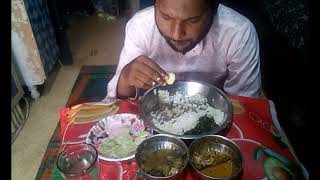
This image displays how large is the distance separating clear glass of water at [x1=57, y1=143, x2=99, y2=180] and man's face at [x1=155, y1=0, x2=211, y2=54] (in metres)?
0.76

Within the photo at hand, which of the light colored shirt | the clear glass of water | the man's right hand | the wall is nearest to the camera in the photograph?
the clear glass of water

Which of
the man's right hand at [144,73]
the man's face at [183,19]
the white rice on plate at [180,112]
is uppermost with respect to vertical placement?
the man's face at [183,19]

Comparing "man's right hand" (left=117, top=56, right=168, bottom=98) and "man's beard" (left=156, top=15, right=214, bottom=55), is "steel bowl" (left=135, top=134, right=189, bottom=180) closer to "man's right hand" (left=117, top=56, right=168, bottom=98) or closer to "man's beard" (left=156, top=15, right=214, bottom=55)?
"man's right hand" (left=117, top=56, right=168, bottom=98)

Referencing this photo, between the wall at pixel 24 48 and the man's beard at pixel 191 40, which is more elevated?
the man's beard at pixel 191 40

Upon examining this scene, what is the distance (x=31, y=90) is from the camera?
3.21m

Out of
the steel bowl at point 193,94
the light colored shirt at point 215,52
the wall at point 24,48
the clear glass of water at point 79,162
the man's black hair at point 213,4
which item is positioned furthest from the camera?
the wall at point 24,48

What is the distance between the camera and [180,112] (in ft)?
5.18

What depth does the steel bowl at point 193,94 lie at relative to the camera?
1401mm

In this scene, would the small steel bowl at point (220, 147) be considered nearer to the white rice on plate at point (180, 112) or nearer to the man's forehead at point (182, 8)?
the white rice on plate at point (180, 112)

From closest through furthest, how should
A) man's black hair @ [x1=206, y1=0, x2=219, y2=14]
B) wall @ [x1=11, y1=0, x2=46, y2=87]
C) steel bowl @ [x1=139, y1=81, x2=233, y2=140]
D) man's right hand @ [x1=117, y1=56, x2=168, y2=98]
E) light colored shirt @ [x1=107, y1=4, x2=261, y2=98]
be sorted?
steel bowl @ [x1=139, y1=81, x2=233, y2=140] < man's right hand @ [x1=117, y1=56, x2=168, y2=98] < man's black hair @ [x1=206, y1=0, x2=219, y2=14] < light colored shirt @ [x1=107, y1=4, x2=261, y2=98] < wall @ [x1=11, y1=0, x2=46, y2=87]

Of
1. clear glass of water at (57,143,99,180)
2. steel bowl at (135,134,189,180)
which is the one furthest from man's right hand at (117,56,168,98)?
clear glass of water at (57,143,99,180)

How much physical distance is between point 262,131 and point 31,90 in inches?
99.7

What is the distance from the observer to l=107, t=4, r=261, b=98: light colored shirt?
1865mm

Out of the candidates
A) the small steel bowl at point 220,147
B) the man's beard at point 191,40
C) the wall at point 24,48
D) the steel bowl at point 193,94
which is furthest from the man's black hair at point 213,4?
the wall at point 24,48
